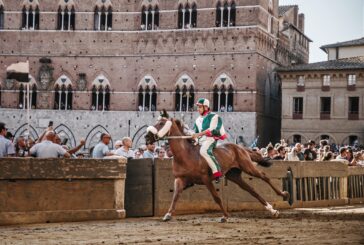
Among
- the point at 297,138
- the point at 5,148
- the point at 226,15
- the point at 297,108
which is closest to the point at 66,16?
the point at 226,15

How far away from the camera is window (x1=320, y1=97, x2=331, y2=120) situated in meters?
45.4

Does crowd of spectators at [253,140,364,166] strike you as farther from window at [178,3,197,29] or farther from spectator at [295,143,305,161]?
window at [178,3,197,29]

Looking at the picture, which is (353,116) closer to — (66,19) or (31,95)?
(66,19)

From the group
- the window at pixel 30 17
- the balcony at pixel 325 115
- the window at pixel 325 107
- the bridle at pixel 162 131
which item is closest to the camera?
the bridle at pixel 162 131

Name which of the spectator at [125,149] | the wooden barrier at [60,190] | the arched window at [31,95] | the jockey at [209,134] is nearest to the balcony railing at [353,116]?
the arched window at [31,95]

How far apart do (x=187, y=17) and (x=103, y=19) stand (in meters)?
5.61

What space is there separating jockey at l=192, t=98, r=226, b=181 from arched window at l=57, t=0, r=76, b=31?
114 ft

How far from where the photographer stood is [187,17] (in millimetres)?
46188

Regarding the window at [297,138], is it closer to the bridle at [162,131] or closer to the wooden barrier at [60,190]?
the wooden barrier at [60,190]

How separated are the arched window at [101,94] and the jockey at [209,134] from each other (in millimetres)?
32850

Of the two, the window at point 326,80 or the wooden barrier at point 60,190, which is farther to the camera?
the window at point 326,80

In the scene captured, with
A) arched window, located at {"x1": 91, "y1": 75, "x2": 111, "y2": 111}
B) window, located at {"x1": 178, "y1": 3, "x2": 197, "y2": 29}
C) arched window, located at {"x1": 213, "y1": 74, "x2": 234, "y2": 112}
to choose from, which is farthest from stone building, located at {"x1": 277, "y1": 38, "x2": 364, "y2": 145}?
arched window, located at {"x1": 91, "y1": 75, "x2": 111, "y2": 111}

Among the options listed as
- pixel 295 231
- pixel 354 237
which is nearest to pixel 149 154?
pixel 295 231

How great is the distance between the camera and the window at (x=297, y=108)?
150ft
